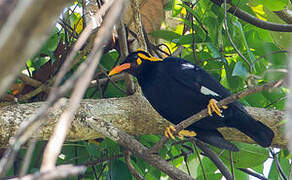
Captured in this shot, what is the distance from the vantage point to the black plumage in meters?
3.25

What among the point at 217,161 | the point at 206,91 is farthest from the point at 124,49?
the point at 217,161

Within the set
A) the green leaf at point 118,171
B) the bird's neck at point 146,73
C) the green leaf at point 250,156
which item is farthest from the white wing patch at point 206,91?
the green leaf at point 118,171

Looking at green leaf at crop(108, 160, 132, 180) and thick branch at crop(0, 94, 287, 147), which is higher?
thick branch at crop(0, 94, 287, 147)

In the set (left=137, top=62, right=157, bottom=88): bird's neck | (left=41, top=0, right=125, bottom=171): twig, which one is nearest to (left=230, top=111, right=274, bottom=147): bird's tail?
(left=137, top=62, right=157, bottom=88): bird's neck

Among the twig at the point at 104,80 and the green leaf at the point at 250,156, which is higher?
the twig at the point at 104,80

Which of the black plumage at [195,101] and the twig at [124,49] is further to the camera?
the twig at [124,49]

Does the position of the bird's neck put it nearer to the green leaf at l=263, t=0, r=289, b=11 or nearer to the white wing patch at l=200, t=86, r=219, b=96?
the white wing patch at l=200, t=86, r=219, b=96

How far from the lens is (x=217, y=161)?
354cm

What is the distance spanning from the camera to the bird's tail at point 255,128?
320 centimetres

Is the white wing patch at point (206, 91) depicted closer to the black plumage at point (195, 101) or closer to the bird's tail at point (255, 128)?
the black plumage at point (195, 101)

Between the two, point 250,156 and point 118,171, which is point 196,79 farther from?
point 118,171

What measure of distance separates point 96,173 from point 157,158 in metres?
1.12

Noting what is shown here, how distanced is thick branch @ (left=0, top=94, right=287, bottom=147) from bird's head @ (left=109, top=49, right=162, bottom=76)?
0.33 meters

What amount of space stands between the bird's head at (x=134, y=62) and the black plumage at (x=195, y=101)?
0.17 meters
